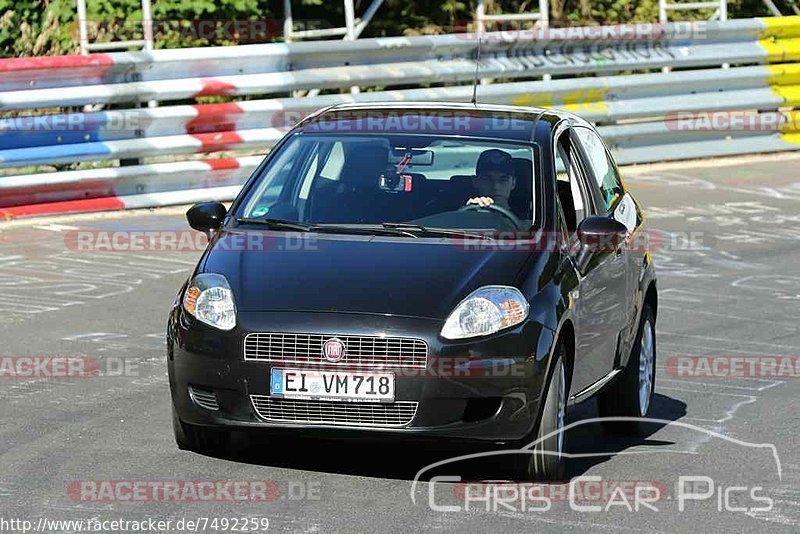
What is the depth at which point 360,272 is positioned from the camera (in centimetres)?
715

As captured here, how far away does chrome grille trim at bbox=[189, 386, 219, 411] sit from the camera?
698 cm

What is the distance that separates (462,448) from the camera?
697 cm

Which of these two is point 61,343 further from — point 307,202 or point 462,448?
point 462,448

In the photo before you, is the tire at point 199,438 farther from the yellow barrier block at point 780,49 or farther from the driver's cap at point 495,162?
the yellow barrier block at point 780,49

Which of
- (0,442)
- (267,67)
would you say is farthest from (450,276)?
(267,67)

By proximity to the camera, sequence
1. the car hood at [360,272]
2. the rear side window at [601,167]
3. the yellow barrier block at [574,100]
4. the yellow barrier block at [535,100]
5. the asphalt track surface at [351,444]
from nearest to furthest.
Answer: the asphalt track surface at [351,444] < the car hood at [360,272] < the rear side window at [601,167] < the yellow barrier block at [535,100] < the yellow barrier block at [574,100]

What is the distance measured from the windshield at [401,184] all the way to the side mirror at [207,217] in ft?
0.40

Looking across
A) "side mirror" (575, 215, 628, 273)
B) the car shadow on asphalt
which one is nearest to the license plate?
the car shadow on asphalt

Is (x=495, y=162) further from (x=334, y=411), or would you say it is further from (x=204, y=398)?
(x=204, y=398)

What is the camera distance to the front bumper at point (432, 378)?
6762 millimetres
